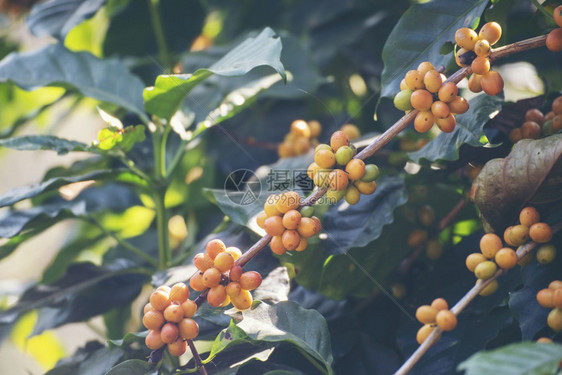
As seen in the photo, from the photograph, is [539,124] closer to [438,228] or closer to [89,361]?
[438,228]

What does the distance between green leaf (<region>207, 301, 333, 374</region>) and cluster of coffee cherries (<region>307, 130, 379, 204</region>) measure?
16 centimetres

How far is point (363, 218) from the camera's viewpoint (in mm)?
750

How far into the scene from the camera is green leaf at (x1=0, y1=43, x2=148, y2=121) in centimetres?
90

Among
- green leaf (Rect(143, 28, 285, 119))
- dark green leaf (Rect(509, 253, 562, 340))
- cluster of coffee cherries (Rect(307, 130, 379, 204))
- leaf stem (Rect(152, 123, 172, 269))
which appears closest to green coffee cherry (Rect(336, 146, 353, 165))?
cluster of coffee cherries (Rect(307, 130, 379, 204))

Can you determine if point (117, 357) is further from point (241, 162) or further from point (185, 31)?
point (185, 31)

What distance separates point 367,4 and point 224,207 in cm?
70

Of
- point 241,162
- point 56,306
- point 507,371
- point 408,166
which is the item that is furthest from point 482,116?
point 56,306

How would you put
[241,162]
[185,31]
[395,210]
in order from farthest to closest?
1. [185,31]
2. [241,162]
3. [395,210]

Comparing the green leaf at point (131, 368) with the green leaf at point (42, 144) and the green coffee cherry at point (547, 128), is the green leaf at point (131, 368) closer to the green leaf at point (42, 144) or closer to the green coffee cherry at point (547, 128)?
the green leaf at point (42, 144)

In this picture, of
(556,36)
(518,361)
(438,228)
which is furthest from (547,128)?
(518,361)

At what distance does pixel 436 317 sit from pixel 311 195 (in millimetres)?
180

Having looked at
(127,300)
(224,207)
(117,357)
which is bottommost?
(127,300)

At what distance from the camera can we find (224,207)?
72 cm

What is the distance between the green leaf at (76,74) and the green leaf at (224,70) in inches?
5.6
